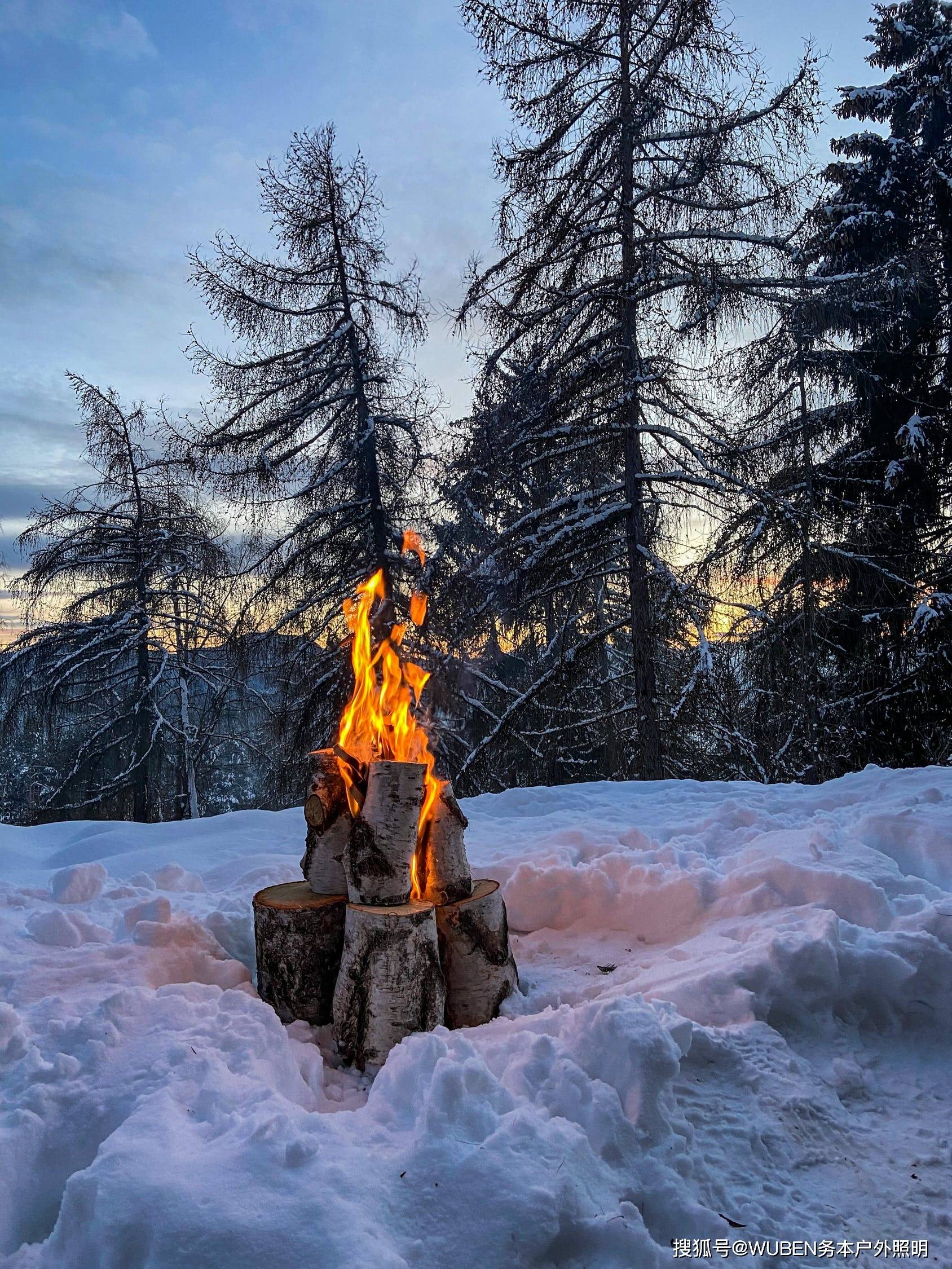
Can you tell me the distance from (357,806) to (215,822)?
2.83m

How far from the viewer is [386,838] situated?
2936mm

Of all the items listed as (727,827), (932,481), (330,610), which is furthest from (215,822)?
(932,481)

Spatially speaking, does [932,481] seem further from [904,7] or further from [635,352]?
[904,7]

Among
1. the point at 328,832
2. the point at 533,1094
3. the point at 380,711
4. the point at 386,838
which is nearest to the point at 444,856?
the point at 386,838

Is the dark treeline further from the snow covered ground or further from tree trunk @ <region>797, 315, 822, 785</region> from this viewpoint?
the snow covered ground

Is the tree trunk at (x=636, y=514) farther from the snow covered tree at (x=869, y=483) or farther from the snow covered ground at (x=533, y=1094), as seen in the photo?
the snow covered ground at (x=533, y=1094)

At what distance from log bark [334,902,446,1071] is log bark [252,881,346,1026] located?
0.19m

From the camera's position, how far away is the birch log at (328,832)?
3205mm

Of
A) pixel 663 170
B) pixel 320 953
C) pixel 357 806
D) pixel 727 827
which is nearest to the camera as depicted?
pixel 320 953

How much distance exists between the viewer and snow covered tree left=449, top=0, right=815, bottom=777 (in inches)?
303

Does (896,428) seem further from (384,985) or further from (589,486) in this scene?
(384,985)

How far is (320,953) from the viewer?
2.98m

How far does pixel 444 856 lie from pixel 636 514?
6121 mm

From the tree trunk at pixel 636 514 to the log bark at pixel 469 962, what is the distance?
5.69 m
